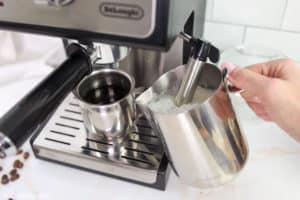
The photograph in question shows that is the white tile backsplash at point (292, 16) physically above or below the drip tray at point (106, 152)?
above

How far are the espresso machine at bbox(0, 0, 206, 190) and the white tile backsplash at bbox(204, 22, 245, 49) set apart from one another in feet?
0.45

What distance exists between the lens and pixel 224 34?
1.78 feet

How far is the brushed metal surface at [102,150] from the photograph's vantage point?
369mm

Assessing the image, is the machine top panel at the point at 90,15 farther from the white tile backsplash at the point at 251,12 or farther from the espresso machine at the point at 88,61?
the white tile backsplash at the point at 251,12

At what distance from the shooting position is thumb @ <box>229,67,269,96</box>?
34cm

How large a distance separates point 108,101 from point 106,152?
2.4 inches

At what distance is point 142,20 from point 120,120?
143 millimetres

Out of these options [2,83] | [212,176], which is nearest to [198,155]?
[212,176]

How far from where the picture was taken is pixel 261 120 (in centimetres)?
46

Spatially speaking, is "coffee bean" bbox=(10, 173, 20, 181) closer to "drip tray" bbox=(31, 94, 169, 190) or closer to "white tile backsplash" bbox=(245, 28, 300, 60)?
"drip tray" bbox=(31, 94, 169, 190)

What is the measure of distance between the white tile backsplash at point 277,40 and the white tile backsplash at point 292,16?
0.04 feet

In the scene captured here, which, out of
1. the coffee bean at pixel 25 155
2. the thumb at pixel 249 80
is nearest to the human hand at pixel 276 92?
the thumb at pixel 249 80

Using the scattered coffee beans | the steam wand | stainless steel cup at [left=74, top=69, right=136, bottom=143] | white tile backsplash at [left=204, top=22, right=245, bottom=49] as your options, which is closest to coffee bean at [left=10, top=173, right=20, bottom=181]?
the scattered coffee beans

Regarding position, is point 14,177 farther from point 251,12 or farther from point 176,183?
point 251,12
